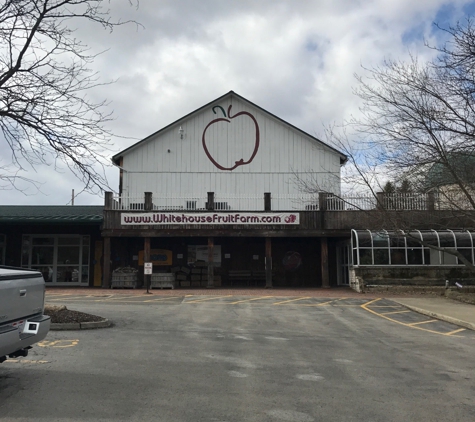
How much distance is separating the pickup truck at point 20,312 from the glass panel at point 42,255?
2060cm

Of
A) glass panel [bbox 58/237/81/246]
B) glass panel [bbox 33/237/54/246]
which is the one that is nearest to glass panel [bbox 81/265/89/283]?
glass panel [bbox 58/237/81/246]

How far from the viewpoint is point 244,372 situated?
705cm

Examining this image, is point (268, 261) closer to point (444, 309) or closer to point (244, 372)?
point (444, 309)

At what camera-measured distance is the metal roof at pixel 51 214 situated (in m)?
23.4

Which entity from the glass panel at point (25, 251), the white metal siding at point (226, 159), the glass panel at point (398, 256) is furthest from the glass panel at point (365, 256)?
the glass panel at point (25, 251)

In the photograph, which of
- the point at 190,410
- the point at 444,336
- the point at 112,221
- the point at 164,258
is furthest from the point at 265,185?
the point at 190,410

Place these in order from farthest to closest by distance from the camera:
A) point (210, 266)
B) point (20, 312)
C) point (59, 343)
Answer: point (210, 266), point (59, 343), point (20, 312)

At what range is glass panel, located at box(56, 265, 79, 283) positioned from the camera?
25.6 meters

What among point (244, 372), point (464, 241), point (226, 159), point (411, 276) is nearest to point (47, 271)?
point (226, 159)

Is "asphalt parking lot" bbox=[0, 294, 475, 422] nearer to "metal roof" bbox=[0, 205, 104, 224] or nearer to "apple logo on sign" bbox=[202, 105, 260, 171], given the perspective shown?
"metal roof" bbox=[0, 205, 104, 224]

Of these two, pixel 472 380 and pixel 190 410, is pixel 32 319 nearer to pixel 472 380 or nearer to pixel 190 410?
pixel 190 410

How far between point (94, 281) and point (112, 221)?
4.44 m

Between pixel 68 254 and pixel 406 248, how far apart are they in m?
17.0

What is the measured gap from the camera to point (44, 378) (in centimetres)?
642
